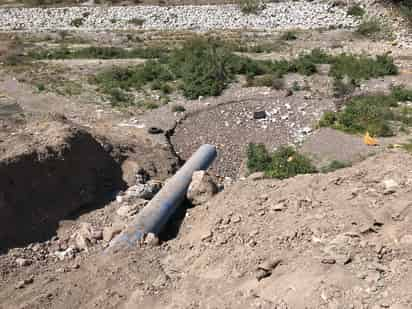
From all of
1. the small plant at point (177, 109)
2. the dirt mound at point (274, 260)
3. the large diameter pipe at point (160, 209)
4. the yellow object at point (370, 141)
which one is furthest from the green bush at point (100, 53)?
the dirt mound at point (274, 260)

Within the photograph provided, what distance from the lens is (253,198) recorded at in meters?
9.02

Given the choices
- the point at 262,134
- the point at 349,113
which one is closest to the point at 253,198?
the point at 262,134

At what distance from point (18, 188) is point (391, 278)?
618 cm

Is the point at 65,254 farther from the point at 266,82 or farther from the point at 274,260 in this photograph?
the point at 266,82

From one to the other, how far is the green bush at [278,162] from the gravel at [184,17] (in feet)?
63.7

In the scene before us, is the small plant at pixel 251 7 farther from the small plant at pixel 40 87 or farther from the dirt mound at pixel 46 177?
the dirt mound at pixel 46 177

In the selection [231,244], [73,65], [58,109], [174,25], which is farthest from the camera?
[174,25]

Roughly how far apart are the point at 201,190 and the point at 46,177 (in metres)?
2.79

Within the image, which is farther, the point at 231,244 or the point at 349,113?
the point at 349,113

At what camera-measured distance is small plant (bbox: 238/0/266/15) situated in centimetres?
3341

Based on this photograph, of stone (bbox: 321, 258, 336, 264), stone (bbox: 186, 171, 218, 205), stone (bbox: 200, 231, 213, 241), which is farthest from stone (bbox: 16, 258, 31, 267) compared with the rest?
stone (bbox: 321, 258, 336, 264)

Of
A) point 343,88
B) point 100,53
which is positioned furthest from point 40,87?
point 343,88

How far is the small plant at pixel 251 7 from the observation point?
110ft

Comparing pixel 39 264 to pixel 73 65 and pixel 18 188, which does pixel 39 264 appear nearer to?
pixel 18 188
